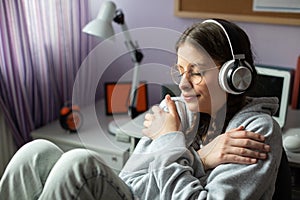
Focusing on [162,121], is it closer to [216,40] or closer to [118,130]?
[216,40]

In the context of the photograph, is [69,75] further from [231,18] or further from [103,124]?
[231,18]

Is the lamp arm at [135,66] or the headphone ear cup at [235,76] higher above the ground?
the headphone ear cup at [235,76]

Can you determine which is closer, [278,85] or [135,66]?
[278,85]

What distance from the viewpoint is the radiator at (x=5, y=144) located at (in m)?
1.83

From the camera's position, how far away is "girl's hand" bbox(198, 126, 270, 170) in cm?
102

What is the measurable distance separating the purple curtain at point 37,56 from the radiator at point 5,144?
0.09ft

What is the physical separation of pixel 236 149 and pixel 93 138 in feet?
2.74

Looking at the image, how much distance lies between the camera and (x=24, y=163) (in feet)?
3.89

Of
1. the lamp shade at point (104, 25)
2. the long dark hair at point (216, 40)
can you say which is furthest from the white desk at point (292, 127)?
the lamp shade at point (104, 25)

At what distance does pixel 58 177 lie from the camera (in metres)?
1.06

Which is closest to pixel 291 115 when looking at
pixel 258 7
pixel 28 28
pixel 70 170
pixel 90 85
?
pixel 258 7

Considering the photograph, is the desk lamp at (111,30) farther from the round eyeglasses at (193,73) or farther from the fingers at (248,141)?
the fingers at (248,141)

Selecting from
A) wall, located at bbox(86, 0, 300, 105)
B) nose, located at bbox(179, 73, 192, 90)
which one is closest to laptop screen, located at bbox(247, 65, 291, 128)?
wall, located at bbox(86, 0, 300, 105)

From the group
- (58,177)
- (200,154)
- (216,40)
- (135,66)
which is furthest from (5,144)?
(216,40)
